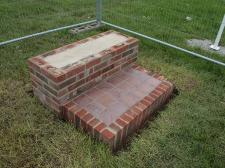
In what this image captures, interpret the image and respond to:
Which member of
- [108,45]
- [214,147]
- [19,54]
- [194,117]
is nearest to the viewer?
[214,147]

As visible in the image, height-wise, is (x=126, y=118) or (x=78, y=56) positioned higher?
(x=78, y=56)

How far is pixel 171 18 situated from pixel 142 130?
380cm

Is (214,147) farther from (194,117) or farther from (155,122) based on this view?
(155,122)

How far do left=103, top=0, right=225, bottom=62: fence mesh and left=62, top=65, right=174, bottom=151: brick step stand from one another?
5.93 ft

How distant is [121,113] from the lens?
248 centimetres

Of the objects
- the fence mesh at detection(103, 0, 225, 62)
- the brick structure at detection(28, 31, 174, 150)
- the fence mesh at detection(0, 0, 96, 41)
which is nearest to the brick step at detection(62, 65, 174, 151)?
the brick structure at detection(28, 31, 174, 150)

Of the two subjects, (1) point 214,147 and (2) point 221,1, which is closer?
(1) point 214,147

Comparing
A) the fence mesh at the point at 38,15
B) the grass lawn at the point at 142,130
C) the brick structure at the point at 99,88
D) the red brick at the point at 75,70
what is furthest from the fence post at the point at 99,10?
the red brick at the point at 75,70

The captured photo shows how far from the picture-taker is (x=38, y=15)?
5.23 m

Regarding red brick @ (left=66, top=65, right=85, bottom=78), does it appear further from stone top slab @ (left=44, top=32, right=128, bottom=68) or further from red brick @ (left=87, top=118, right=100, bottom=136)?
red brick @ (left=87, top=118, right=100, bottom=136)

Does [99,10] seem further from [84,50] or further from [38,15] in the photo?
[84,50]

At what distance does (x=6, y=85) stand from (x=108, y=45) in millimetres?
1374

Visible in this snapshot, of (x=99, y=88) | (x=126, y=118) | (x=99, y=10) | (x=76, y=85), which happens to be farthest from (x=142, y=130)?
(x=99, y=10)

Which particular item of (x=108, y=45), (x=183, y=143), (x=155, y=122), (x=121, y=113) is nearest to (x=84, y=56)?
(x=108, y=45)
